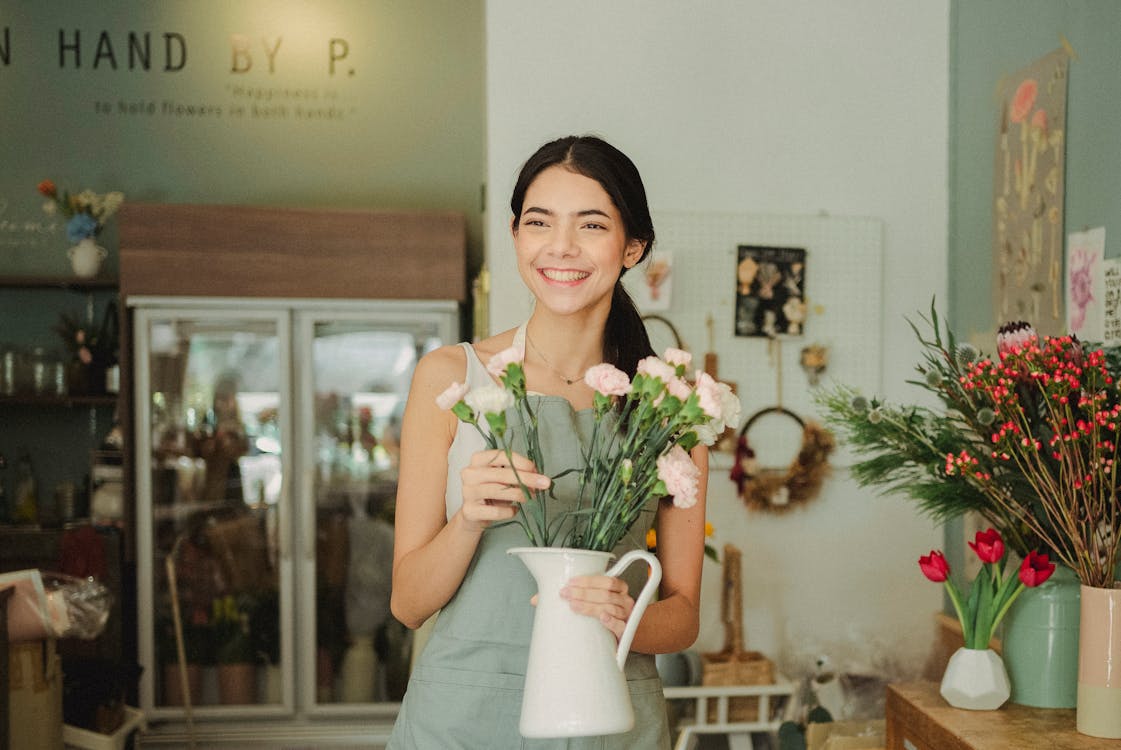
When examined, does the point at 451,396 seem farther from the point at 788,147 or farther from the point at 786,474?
the point at 788,147

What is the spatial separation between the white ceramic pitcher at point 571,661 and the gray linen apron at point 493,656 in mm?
208

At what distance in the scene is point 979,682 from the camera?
1664 millimetres

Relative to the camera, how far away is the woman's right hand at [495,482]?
996 millimetres

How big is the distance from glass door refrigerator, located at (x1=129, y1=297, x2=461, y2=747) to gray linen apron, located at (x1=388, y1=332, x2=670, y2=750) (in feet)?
8.04

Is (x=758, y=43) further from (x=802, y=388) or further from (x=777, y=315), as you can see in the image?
(x=802, y=388)

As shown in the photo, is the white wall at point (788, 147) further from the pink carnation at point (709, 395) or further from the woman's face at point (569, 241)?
the pink carnation at point (709, 395)

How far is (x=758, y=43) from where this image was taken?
10.1 feet

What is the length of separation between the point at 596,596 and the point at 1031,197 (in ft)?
6.55

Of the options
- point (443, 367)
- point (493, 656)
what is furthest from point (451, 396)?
point (493, 656)

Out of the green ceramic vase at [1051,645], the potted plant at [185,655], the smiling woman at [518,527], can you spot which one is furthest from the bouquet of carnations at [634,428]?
the potted plant at [185,655]

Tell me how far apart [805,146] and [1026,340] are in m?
1.71

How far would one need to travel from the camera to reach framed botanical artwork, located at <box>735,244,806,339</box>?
3068 mm

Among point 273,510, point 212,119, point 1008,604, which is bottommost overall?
point 273,510

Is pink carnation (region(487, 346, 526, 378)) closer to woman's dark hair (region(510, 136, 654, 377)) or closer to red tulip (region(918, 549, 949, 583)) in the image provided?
woman's dark hair (region(510, 136, 654, 377))
